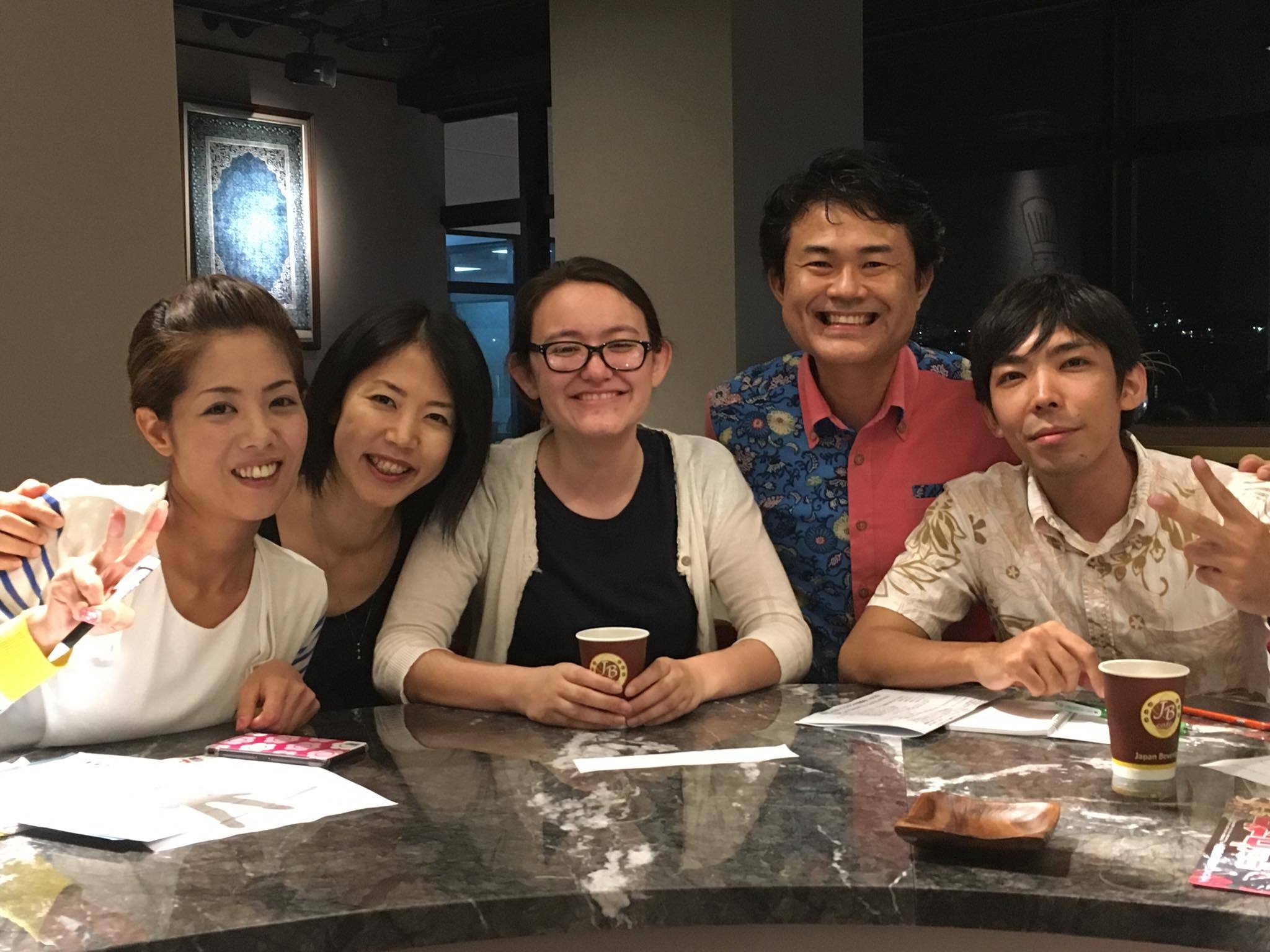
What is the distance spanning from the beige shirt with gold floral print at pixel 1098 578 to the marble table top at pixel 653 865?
48 centimetres

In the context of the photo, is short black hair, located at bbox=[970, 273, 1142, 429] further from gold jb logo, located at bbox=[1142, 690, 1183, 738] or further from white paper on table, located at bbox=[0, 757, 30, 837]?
white paper on table, located at bbox=[0, 757, 30, 837]

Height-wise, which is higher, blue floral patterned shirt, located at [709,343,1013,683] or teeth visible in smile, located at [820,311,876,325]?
teeth visible in smile, located at [820,311,876,325]

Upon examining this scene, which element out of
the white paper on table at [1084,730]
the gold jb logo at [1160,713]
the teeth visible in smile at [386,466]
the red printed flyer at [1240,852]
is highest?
the teeth visible in smile at [386,466]

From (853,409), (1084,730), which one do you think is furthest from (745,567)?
(1084,730)

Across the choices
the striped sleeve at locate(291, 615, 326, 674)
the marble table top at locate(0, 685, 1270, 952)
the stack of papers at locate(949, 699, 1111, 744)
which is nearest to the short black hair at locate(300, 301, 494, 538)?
the striped sleeve at locate(291, 615, 326, 674)

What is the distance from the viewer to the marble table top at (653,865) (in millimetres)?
1225

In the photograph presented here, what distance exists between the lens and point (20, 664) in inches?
60.9

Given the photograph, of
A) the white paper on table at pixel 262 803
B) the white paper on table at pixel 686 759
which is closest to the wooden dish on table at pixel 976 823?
the white paper on table at pixel 686 759

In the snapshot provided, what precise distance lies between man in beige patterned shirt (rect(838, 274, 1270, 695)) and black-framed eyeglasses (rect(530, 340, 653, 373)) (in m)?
0.62

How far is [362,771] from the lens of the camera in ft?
5.52

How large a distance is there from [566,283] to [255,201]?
6283 millimetres

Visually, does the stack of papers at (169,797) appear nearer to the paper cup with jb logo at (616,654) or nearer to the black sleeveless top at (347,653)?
the paper cup with jb logo at (616,654)

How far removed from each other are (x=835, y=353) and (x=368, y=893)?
1.63 metres

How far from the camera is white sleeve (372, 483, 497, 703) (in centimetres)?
216
